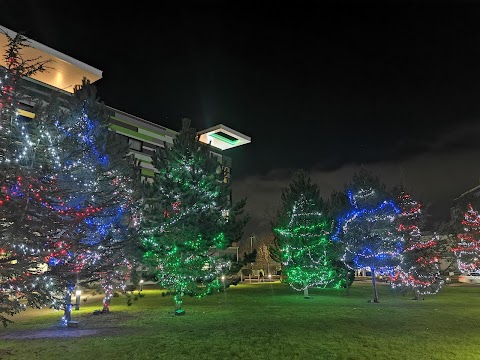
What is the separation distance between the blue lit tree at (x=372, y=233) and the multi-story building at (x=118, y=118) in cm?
1458

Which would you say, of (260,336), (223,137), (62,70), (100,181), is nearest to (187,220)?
(100,181)

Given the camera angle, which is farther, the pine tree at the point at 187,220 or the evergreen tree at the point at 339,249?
the evergreen tree at the point at 339,249

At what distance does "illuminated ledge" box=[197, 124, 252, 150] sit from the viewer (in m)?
81.1

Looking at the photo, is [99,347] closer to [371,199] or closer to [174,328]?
[174,328]

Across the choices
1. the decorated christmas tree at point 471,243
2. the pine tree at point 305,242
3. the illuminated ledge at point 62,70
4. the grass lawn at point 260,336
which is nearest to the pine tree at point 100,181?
the grass lawn at point 260,336

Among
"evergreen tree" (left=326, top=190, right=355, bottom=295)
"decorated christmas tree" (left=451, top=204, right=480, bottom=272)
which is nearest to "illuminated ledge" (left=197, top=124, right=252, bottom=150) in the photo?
"evergreen tree" (left=326, top=190, right=355, bottom=295)

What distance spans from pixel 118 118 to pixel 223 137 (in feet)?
94.8

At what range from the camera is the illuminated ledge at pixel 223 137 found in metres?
81.1

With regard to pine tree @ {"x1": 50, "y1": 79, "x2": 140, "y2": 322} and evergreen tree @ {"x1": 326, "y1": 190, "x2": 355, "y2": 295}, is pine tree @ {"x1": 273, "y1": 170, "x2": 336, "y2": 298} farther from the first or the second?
pine tree @ {"x1": 50, "y1": 79, "x2": 140, "y2": 322}

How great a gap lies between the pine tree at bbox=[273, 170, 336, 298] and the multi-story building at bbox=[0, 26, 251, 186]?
9159mm

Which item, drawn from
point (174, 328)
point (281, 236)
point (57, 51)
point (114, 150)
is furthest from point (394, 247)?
point (57, 51)

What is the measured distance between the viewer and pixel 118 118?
6075cm

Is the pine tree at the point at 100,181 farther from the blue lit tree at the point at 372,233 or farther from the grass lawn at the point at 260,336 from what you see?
the blue lit tree at the point at 372,233

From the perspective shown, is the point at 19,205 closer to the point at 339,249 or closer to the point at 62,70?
the point at 339,249
